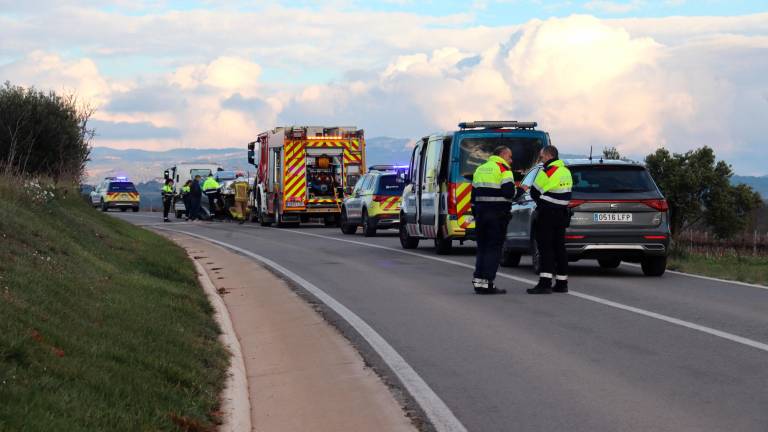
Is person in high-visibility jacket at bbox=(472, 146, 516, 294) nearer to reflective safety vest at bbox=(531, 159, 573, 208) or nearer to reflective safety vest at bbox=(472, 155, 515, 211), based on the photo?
reflective safety vest at bbox=(472, 155, 515, 211)

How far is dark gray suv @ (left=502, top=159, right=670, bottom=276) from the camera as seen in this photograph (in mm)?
17375

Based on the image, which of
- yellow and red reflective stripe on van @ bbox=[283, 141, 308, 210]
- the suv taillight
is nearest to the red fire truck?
yellow and red reflective stripe on van @ bbox=[283, 141, 308, 210]

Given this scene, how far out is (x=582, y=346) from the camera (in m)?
10.5

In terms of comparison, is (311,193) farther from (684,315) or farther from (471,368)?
(471,368)

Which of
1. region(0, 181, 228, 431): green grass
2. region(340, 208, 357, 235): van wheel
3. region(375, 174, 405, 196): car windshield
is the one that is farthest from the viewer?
region(340, 208, 357, 235): van wheel

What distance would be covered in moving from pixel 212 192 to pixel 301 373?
40.7 meters

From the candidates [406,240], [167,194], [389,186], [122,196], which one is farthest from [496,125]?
[122,196]

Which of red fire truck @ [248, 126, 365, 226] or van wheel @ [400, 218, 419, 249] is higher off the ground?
red fire truck @ [248, 126, 365, 226]

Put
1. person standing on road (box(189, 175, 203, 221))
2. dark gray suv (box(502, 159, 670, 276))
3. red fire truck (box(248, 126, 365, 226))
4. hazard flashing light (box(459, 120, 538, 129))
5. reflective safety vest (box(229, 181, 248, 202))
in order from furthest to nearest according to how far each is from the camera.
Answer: reflective safety vest (box(229, 181, 248, 202))
person standing on road (box(189, 175, 203, 221))
red fire truck (box(248, 126, 365, 226))
hazard flashing light (box(459, 120, 538, 129))
dark gray suv (box(502, 159, 670, 276))

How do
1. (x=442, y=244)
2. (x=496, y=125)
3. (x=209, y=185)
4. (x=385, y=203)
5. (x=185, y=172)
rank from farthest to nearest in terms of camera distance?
(x=185, y=172)
(x=209, y=185)
(x=385, y=203)
(x=442, y=244)
(x=496, y=125)

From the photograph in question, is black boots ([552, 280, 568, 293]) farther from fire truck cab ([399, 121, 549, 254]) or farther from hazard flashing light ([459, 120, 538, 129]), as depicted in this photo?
hazard flashing light ([459, 120, 538, 129])

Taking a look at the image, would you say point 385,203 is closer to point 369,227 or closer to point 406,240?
point 369,227

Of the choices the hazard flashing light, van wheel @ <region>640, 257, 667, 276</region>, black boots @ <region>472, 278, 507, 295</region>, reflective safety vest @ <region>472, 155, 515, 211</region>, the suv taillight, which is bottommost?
black boots @ <region>472, 278, 507, 295</region>

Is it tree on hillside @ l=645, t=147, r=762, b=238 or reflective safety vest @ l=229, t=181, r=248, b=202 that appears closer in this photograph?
reflective safety vest @ l=229, t=181, r=248, b=202
